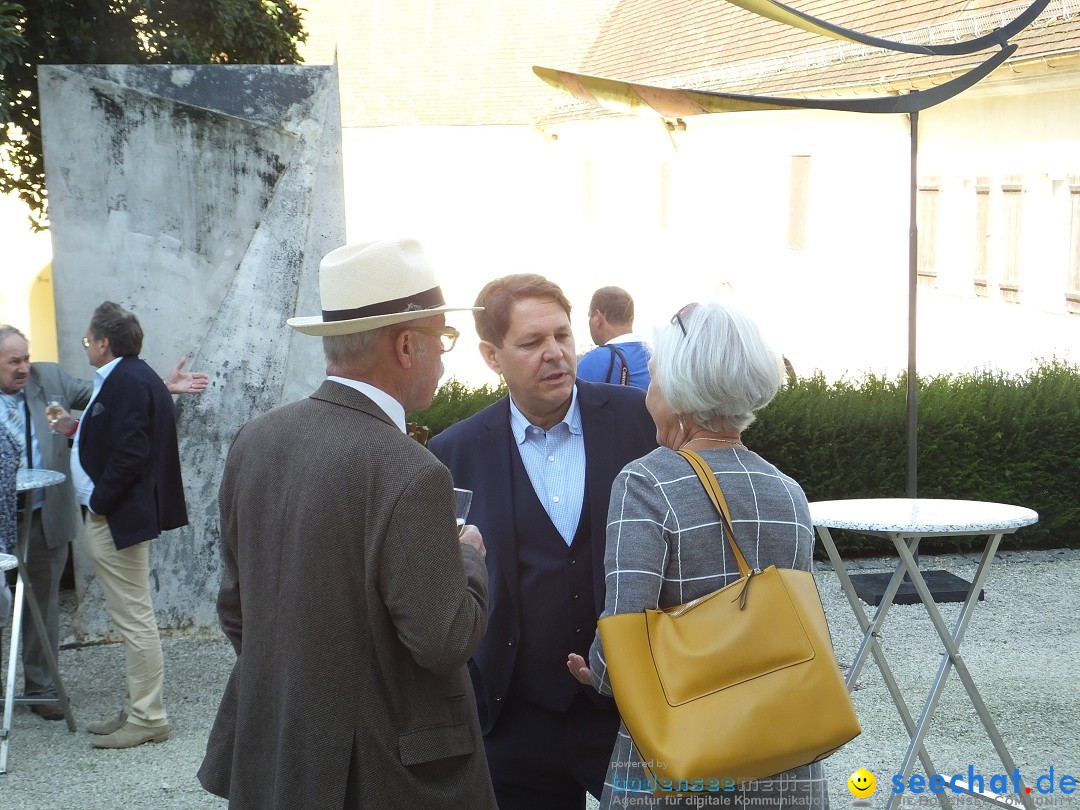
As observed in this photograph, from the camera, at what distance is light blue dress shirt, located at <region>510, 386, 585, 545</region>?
3104mm

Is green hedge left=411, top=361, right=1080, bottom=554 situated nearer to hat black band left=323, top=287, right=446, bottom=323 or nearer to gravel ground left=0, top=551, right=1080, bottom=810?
gravel ground left=0, top=551, right=1080, bottom=810

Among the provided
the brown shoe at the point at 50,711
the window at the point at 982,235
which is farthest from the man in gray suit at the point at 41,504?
the window at the point at 982,235

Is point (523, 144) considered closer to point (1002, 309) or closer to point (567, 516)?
point (1002, 309)

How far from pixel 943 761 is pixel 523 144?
102ft

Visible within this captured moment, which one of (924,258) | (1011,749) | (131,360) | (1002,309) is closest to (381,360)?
(131,360)

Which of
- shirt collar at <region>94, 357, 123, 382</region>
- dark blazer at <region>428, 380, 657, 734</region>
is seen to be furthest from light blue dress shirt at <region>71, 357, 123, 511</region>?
dark blazer at <region>428, 380, 657, 734</region>

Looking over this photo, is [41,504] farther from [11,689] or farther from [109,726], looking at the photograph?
[109,726]

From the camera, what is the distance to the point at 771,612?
89.5 inches

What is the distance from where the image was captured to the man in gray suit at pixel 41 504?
6.06 metres

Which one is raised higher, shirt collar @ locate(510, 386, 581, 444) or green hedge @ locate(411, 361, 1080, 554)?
shirt collar @ locate(510, 386, 581, 444)

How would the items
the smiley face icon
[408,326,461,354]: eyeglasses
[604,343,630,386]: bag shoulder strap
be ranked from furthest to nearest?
[604,343,630,386]: bag shoulder strap < the smiley face icon < [408,326,461,354]: eyeglasses

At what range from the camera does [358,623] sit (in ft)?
7.63

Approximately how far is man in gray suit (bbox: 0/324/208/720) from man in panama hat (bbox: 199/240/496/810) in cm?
409

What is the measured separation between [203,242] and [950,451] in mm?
5668
